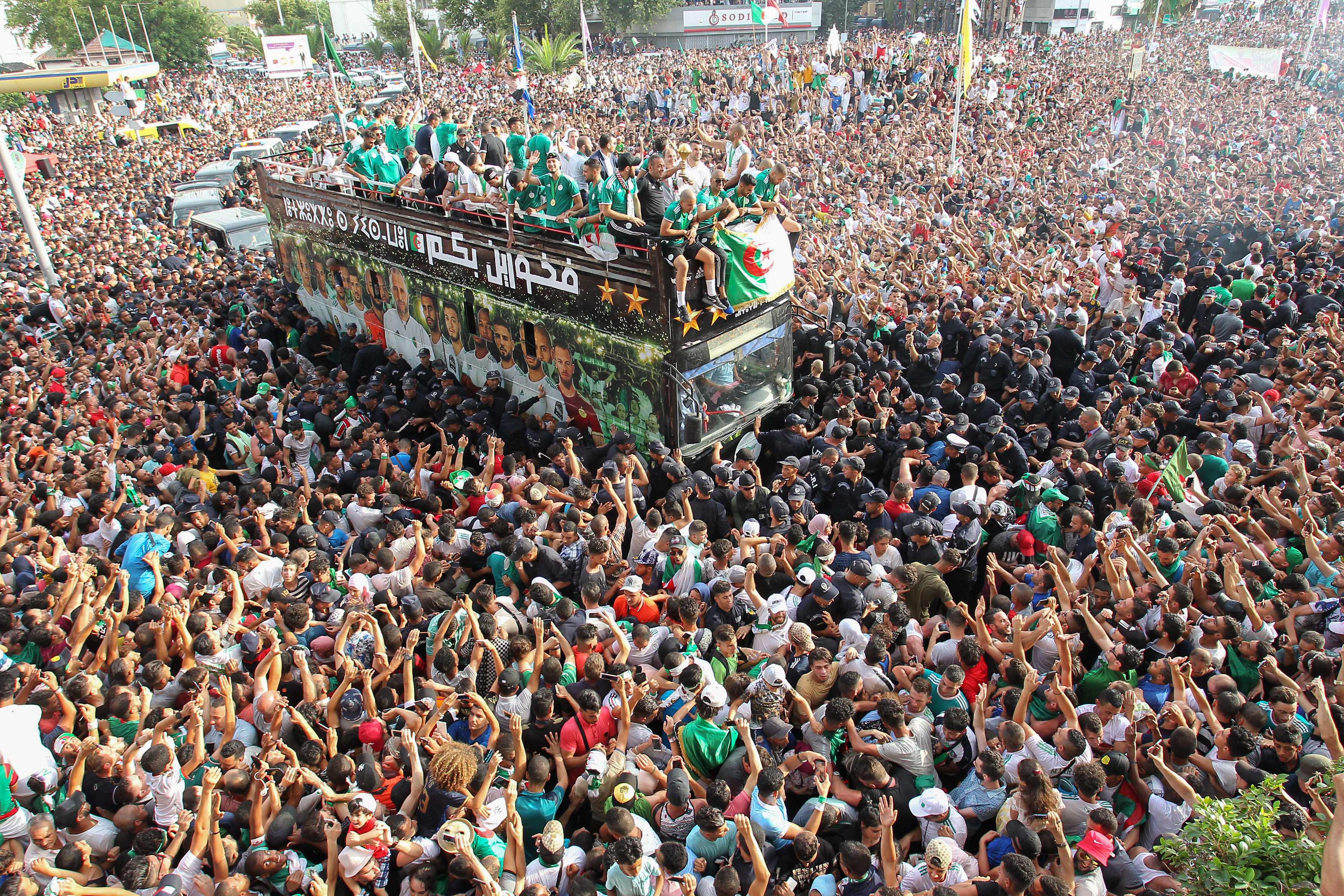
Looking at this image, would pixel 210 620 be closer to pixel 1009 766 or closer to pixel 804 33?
pixel 1009 766

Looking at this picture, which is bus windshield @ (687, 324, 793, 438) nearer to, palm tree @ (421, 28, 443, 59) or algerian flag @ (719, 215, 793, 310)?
algerian flag @ (719, 215, 793, 310)

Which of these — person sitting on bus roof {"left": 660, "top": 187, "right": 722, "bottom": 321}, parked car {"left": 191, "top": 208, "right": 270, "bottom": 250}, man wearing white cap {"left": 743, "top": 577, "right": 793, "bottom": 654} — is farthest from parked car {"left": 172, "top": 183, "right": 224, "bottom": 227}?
man wearing white cap {"left": 743, "top": 577, "right": 793, "bottom": 654}

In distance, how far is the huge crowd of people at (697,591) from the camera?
4.06 m

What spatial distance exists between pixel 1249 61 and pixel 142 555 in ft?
105

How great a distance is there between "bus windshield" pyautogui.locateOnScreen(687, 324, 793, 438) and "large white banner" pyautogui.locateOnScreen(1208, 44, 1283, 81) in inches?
1008

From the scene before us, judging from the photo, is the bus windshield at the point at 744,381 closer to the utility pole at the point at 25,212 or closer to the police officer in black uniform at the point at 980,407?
the police officer in black uniform at the point at 980,407

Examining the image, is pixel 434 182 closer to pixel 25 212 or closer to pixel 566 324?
pixel 566 324

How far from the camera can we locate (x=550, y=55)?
3431 centimetres

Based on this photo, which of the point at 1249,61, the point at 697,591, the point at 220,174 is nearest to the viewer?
the point at 697,591

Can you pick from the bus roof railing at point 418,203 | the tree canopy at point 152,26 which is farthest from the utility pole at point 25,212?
the tree canopy at point 152,26

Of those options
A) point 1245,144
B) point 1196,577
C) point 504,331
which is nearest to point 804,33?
point 1245,144

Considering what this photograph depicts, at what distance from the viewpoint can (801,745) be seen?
468cm

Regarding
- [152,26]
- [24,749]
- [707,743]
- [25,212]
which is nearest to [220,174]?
[25,212]

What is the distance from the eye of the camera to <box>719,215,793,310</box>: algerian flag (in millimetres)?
7902
